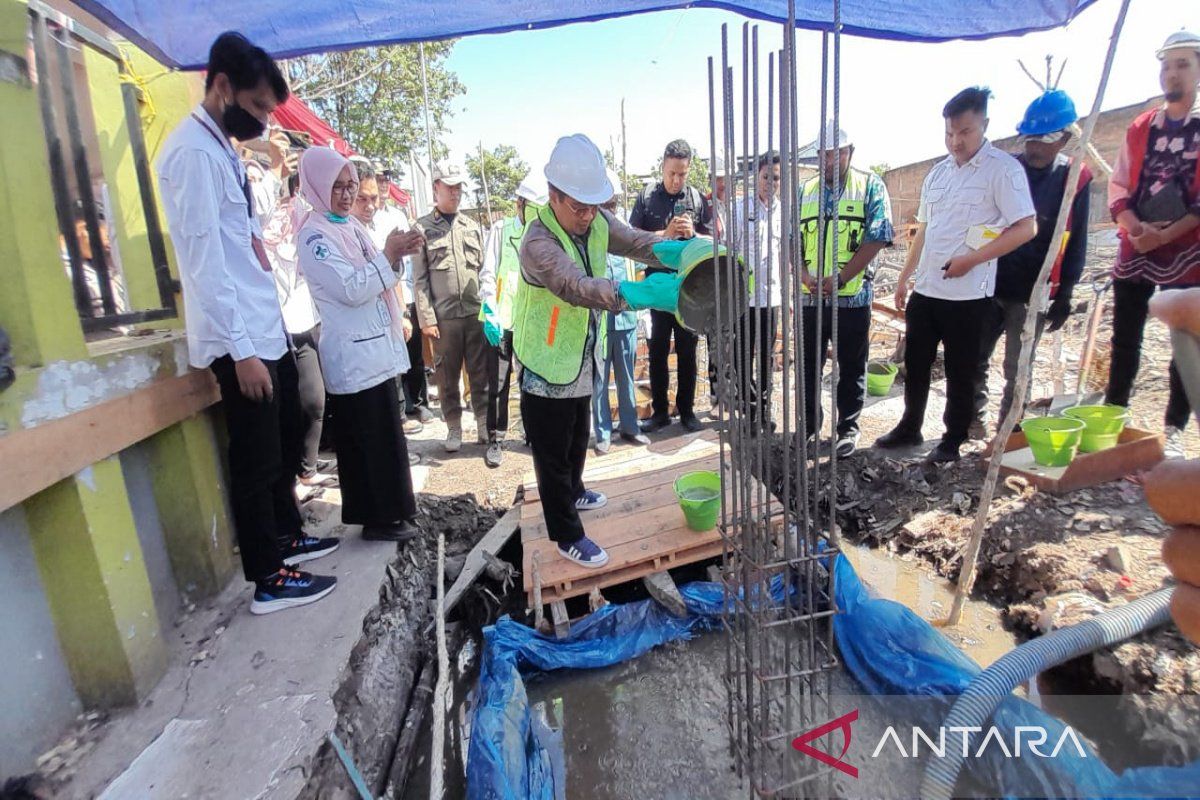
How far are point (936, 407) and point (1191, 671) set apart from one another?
326cm

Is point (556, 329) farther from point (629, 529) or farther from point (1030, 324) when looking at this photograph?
point (1030, 324)

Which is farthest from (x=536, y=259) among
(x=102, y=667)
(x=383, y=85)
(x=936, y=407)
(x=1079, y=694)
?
(x=383, y=85)

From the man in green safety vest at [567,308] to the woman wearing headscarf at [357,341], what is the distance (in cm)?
66

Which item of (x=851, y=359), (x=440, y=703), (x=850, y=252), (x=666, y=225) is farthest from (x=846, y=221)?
(x=440, y=703)

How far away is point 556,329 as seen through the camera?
2.56m

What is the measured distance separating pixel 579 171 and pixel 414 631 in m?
2.15

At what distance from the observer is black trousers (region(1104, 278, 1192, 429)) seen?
3.60 meters

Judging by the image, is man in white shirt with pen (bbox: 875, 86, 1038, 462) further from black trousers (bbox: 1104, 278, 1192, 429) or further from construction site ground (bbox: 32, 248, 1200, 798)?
black trousers (bbox: 1104, 278, 1192, 429)

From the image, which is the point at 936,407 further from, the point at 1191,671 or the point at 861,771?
the point at 861,771

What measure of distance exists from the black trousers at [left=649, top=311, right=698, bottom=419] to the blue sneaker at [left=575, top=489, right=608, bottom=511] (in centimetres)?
170

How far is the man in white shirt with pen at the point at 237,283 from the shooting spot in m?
2.01

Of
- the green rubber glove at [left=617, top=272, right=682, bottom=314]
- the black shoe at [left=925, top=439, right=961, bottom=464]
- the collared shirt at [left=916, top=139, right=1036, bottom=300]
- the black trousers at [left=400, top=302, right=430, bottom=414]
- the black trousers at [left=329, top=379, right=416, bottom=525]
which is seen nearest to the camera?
the green rubber glove at [left=617, top=272, right=682, bottom=314]

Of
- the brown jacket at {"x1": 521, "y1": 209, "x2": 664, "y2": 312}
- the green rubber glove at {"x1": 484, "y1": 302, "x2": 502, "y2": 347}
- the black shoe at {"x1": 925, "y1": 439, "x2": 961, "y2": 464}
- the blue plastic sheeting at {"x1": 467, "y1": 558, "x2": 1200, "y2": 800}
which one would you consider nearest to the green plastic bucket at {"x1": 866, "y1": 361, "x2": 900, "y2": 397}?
the black shoe at {"x1": 925, "y1": 439, "x2": 961, "y2": 464}

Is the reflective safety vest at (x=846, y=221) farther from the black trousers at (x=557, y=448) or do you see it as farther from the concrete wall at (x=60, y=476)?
the concrete wall at (x=60, y=476)
